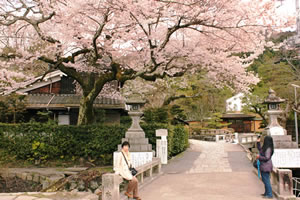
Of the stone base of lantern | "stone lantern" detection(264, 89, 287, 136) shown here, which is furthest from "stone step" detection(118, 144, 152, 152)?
"stone lantern" detection(264, 89, 287, 136)

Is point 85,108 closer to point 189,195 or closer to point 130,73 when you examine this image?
point 130,73

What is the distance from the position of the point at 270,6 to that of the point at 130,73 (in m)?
6.73

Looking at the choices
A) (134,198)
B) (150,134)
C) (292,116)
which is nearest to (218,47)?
(150,134)

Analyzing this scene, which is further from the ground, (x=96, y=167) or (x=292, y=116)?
(x=292, y=116)

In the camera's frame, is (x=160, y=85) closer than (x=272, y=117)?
No

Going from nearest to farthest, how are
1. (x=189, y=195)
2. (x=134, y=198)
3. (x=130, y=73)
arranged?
(x=134, y=198), (x=189, y=195), (x=130, y=73)

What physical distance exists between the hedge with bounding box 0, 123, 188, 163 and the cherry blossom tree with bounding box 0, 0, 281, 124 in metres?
1.00

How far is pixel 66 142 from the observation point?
48.3ft

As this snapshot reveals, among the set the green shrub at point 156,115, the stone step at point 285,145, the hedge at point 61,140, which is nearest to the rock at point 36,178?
the hedge at point 61,140

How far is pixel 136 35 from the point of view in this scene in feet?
44.9

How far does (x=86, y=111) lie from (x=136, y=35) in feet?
15.6

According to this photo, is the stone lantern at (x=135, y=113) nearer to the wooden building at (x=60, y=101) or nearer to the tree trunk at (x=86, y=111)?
the tree trunk at (x=86, y=111)

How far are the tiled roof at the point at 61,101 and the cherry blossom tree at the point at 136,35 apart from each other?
3.09 meters

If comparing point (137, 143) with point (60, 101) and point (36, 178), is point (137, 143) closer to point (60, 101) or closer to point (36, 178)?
point (36, 178)
